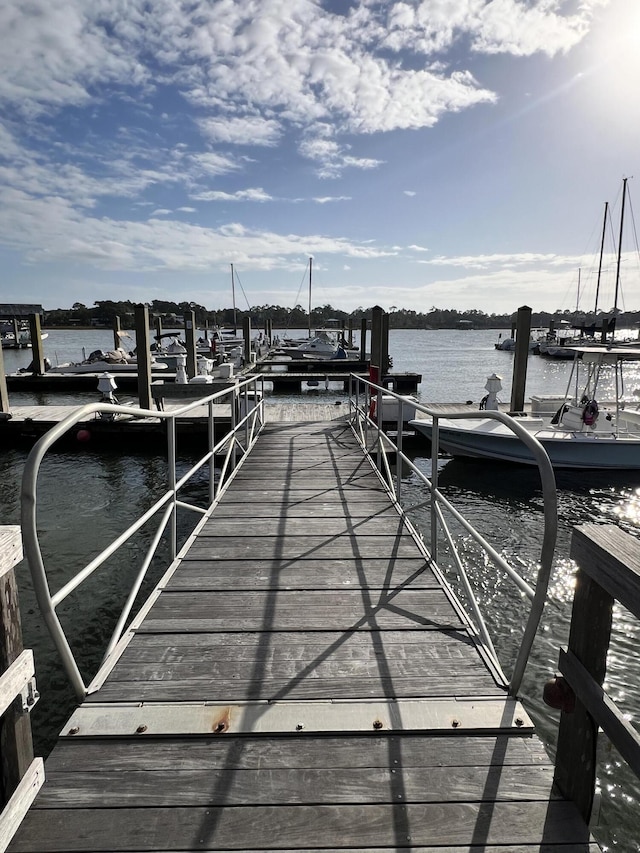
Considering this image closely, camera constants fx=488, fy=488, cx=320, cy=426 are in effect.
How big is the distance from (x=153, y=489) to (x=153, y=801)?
8.64 metres

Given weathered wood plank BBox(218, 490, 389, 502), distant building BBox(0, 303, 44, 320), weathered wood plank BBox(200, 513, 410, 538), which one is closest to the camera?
weathered wood plank BBox(200, 513, 410, 538)

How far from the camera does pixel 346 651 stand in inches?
101

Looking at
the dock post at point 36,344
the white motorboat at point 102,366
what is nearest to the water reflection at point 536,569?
the white motorboat at point 102,366

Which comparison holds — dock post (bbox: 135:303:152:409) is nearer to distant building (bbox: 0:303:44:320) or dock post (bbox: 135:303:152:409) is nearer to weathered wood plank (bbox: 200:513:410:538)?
weathered wood plank (bbox: 200:513:410:538)

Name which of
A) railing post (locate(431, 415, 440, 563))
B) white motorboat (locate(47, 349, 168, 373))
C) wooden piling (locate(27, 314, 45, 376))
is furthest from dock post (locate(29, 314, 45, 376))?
railing post (locate(431, 415, 440, 563))

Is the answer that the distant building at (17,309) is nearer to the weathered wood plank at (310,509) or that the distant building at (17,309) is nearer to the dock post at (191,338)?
the dock post at (191,338)

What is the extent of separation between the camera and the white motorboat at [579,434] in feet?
32.3

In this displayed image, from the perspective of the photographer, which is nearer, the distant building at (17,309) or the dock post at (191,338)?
the dock post at (191,338)

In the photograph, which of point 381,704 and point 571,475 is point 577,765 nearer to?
point 381,704

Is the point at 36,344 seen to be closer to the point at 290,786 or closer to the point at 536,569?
the point at 536,569

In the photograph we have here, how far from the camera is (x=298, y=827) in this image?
63.0 inches

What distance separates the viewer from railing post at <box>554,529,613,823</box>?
4.83 feet

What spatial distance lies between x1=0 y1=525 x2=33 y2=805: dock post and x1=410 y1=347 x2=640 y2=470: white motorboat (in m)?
8.57

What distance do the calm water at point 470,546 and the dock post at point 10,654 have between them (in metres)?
2.24
